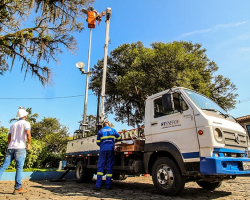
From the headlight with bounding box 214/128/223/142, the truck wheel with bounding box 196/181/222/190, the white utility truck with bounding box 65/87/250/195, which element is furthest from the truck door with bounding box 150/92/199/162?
the truck wheel with bounding box 196/181/222/190

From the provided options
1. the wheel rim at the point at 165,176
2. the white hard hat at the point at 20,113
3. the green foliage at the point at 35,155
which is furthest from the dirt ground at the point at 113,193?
the green foliage at the point at 35,155

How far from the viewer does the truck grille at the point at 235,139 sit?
3943mm

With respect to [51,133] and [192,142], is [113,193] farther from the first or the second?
[51,133]

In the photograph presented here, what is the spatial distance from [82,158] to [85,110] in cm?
394

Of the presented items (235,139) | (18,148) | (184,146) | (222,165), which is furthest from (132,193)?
(18,148)

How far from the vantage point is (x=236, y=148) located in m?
4.07

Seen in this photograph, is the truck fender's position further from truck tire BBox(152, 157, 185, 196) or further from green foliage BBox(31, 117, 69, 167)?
green foliage BBox(31, 117, 69, 167)

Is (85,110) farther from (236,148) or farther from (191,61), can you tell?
(191,61)

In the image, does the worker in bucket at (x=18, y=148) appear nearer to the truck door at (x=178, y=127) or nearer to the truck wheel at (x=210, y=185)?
the truck door at (x=178, y=127)

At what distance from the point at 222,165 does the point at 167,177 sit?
3.84 feet

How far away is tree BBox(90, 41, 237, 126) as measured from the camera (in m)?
15.4

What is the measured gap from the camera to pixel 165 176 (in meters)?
4.23

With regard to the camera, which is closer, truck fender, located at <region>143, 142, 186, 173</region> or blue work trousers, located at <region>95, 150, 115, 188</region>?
truck fender, located at <region>143, 142, 186, 173</region>

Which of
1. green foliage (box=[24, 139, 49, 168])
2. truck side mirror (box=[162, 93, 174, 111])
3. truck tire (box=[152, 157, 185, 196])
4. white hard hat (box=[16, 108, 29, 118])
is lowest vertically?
truck tire (box=[152, 157, 185, 196])
